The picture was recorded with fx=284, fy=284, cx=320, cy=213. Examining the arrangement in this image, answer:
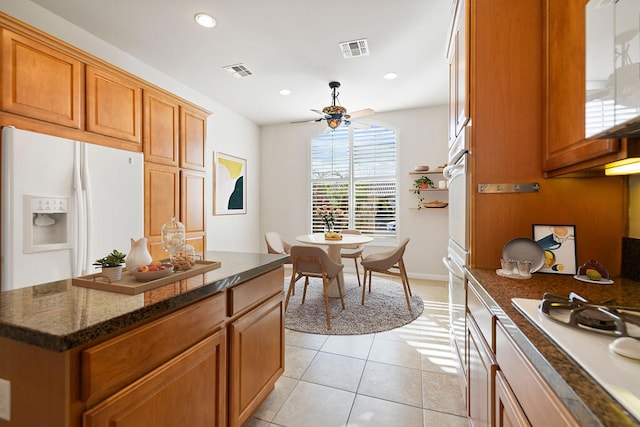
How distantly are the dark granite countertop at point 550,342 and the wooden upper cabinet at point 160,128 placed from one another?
290 cm

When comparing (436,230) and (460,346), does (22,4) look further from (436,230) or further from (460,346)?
(436,230)

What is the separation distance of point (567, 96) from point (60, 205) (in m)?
2.95

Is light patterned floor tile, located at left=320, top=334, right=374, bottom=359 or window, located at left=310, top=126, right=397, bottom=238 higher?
window, located at left=310, top=126, right=397, bottom=238

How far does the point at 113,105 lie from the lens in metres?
2.41

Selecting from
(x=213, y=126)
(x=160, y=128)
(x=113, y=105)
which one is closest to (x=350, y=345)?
(x=160, y=128)

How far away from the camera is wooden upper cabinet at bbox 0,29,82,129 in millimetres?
1770

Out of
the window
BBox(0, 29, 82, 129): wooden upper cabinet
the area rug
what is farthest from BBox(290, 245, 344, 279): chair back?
the window

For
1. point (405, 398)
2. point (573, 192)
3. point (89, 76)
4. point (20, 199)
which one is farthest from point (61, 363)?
point (89, 76)

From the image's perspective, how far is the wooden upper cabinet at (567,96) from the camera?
1099 mm

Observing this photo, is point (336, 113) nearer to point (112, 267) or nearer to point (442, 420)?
point (112, 267)

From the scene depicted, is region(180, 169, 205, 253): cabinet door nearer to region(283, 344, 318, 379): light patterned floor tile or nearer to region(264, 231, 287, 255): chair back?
region(264, 231, 287, 255): chair back

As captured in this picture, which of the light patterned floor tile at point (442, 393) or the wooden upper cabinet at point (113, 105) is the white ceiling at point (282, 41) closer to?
the wooden upper cabinet at point (113, 105)

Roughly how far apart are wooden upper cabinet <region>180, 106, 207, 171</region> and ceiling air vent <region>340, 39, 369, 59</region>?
5.91 feet

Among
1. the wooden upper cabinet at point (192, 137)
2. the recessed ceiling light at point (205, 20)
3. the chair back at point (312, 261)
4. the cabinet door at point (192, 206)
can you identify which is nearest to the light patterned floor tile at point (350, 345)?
the chair back at point (312, 261)
